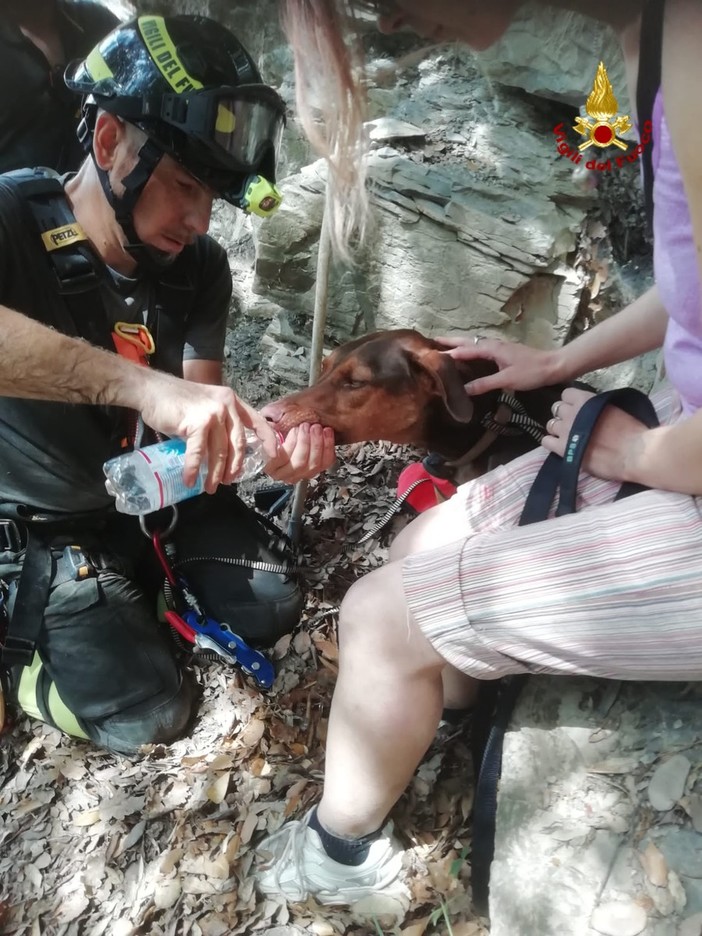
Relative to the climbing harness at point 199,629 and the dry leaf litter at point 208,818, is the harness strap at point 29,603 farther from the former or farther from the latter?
the dry leaf litter at point 208,818

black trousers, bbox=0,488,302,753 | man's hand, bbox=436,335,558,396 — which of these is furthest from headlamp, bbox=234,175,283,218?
black trousers, bbox=0,488,302,753

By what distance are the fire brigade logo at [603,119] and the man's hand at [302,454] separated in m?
2.02

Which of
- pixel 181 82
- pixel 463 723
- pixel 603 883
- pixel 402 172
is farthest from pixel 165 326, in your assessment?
pixel 603 883

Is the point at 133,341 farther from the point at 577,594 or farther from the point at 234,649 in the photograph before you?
the point at 577,594

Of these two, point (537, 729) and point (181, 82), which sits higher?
point (181, 82)

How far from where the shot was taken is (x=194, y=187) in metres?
2.37

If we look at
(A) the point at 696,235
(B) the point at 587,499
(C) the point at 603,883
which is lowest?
(C) the point at 603,883

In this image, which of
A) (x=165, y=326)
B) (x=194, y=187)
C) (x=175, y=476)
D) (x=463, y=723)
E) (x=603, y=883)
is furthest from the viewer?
(x=165, y=326)

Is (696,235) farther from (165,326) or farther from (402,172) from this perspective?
(402,172)

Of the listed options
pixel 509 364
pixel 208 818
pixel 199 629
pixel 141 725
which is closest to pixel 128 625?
pixel 199 629

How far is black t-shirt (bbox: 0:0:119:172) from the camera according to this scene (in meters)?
2.67

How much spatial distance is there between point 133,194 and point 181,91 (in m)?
0.36

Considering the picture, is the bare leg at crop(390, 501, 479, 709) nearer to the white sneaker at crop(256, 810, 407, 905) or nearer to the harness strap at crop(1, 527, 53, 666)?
the white sneaker at crop(256, 810, 407, 905)

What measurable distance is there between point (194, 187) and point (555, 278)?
2006mm
